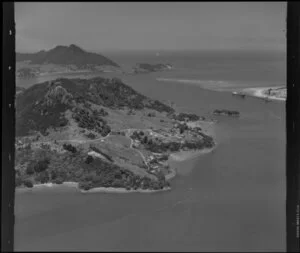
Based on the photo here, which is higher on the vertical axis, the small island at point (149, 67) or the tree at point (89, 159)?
the small island at point (149, 67)

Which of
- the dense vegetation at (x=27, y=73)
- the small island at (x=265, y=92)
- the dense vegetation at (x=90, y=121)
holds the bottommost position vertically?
the dense vegetation at (x=90, y=121)

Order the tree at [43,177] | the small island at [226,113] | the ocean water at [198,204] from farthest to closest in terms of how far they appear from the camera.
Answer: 1. the small island at [226,113]
2. the tree at [43,177]
3. the ocean water at [198,204]

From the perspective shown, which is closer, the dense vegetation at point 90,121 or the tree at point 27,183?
the tree at point 27,183

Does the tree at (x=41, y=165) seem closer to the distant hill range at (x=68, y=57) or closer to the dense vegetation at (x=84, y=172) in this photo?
the dense vegetation at (x=84, y=172)

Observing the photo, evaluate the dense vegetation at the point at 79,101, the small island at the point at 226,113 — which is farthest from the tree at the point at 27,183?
the small island at the point at 226,113

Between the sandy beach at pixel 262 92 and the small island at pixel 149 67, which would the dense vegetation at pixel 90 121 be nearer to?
the small island at pixel 149 67

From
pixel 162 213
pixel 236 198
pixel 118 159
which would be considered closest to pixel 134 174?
pixel 118 159

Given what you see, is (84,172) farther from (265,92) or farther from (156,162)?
(265,92)

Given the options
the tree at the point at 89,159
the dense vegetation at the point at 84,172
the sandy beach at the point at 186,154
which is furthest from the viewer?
the sandy beach at the point at 186,154
